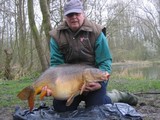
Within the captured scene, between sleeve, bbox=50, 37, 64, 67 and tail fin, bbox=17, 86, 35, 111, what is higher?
sleeve, bbox=50, 37, 64, 67

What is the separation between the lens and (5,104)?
5.34 m

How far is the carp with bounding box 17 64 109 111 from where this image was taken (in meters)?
2.94

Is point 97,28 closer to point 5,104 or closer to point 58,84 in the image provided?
point 58,84

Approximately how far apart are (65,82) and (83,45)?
519 mm

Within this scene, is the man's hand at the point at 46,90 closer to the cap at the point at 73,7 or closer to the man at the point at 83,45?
the man at the point at 83,45

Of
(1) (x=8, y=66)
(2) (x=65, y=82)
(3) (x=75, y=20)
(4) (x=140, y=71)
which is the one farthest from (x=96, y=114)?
(4) (x=140, y=71)

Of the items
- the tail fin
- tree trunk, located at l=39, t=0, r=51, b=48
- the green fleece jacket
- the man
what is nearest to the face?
the man

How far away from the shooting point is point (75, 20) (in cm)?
321

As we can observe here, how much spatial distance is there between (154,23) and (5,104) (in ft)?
87.8

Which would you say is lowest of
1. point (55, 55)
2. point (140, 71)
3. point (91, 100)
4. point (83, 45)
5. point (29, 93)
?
point (140, 71)

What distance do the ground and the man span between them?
0.86 metres

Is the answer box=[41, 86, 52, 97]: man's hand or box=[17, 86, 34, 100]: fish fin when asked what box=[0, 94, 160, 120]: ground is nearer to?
box=[17, 86, 34, 100]: fish fin

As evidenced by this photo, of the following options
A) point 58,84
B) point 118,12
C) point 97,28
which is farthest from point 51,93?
point 118,12

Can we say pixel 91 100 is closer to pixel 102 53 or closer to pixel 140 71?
pixel 102 53
